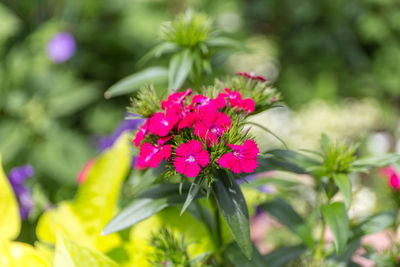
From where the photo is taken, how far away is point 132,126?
99 cm

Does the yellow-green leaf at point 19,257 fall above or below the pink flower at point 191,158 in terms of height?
below

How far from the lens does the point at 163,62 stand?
2438 millimetres

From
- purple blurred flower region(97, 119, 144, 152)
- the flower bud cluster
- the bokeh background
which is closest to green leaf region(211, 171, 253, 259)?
the flower bud cluster

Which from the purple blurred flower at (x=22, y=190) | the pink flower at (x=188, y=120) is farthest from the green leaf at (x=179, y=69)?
the purple blurred flower at (x=22, y=190)

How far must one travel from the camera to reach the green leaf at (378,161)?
0.56 m

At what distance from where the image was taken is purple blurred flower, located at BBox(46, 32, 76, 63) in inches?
82.1

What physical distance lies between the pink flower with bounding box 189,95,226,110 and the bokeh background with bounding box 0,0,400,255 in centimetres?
80

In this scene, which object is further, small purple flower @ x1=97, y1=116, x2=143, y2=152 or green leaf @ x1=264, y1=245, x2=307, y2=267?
small purple flower @ x1=97, y1=116, x2=143, y2=152

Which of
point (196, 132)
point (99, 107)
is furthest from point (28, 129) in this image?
point (196, 132)

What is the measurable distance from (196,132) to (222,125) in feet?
0.10

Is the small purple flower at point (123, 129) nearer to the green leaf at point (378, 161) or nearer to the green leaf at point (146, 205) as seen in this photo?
the green leaf at point (146, 205)

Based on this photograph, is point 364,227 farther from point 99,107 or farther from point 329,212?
point 99,107

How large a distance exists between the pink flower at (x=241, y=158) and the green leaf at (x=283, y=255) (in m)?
0.25

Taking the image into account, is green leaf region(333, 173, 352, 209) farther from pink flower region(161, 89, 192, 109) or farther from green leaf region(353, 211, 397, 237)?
pink flower region(161, 89, 192, 109)
